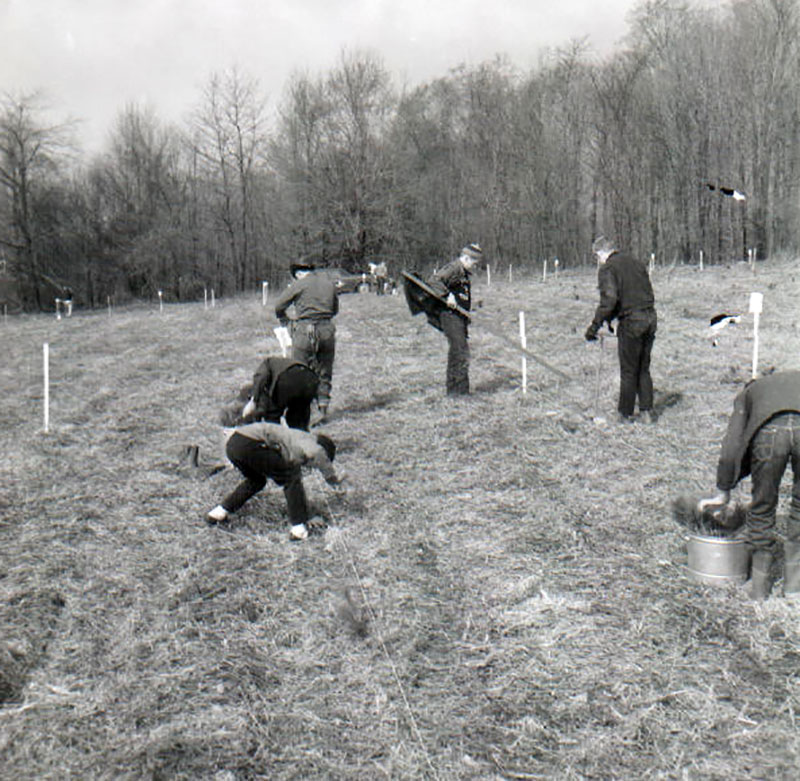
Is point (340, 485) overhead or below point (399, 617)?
overhead

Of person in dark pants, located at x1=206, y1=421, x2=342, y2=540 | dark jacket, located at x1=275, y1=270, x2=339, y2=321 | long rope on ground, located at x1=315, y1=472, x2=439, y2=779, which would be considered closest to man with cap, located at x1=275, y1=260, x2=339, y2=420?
dark jacket, located at x1=275, y1=270, x2=339, y2=321

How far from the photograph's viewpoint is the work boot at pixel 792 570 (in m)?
4.73

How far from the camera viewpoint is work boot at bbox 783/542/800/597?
4727 millimetres

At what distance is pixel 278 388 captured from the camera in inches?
270

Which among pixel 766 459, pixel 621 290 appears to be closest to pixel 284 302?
pixel 621 290

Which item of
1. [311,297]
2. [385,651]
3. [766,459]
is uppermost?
[311,297]

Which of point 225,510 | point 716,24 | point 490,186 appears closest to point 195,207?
point 490,186

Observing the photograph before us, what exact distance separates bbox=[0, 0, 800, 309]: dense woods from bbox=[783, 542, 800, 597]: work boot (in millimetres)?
35609

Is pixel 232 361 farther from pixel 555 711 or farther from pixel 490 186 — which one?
pixel 490 186

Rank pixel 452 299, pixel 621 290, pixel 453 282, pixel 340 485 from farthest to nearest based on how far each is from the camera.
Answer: pixel 453 282 < pixel 452 299 < pixel 621 290 < pixel 340 485

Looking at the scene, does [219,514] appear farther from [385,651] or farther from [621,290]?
[621,290]

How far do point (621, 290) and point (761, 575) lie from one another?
4527mm

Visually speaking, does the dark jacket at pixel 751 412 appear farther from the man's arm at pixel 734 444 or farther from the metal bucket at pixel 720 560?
the metal bucket at pixel 720 560

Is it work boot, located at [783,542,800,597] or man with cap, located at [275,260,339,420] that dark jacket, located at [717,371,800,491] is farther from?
man with cap, located at [275,260,339,420]
